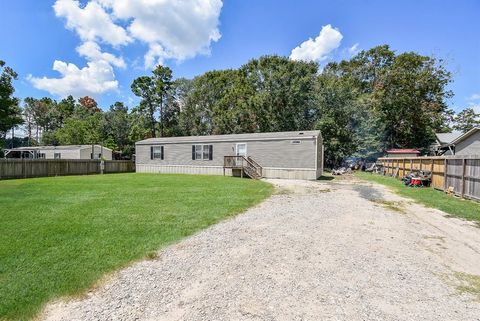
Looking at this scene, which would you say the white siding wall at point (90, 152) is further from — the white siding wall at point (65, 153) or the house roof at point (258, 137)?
the house roof at point (258, 137)

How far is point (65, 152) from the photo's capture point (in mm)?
27625

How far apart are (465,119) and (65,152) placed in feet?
165

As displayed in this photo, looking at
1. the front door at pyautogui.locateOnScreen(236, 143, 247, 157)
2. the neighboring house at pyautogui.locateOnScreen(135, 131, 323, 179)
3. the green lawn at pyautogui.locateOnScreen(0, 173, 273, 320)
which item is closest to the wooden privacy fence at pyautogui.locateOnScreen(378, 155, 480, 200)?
the neighboring house at pyautogui.locateOnScreen(135, 131, 323, 179)

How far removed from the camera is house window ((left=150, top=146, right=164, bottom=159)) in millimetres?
22266

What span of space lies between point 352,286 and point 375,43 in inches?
1552

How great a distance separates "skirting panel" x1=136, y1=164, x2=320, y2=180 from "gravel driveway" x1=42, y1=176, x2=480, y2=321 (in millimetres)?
10898

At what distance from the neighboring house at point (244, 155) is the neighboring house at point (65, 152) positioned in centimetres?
898

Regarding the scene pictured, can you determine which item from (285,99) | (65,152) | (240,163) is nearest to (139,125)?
(65,152)

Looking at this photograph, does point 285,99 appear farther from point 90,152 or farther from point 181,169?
point 90,152

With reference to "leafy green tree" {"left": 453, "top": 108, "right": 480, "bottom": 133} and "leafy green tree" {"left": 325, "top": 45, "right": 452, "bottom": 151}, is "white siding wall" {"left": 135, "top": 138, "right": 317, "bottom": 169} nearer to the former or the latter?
"leafy green tree" {"left": 325, "top": 45, "right": 452, "bottom": 151}

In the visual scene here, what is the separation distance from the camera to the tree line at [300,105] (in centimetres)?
2831

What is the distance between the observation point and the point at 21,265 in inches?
143

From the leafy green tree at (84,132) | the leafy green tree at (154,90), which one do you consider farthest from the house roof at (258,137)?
the leafy green tree at (84,132)

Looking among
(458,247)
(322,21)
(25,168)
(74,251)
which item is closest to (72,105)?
(25,168)
